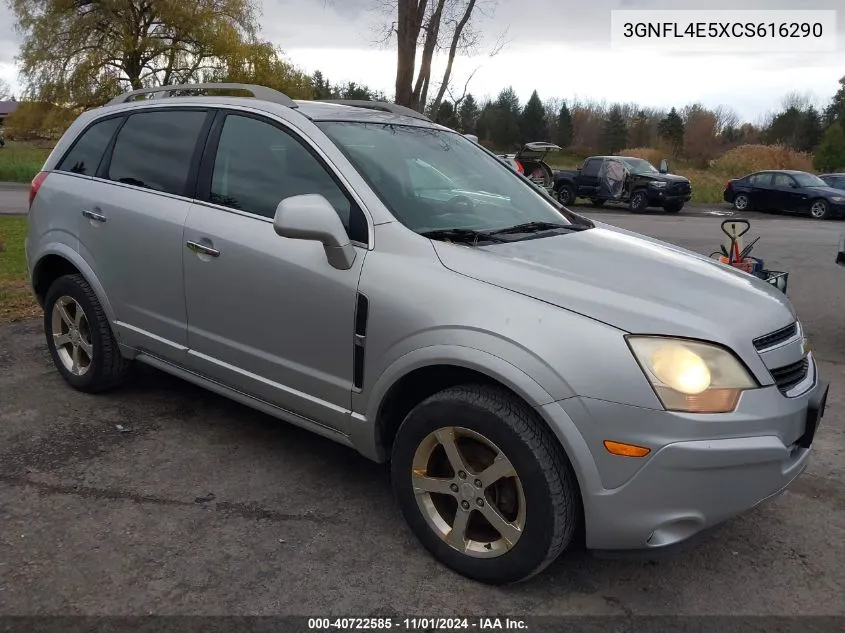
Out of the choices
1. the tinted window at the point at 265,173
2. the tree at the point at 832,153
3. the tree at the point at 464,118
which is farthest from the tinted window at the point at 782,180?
the tinted window at the point at 265,173

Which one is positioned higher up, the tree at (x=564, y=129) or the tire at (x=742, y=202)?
the tree at (x=564, y=129)

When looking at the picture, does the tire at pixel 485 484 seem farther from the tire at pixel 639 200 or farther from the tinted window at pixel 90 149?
the tire at pixel 639 200

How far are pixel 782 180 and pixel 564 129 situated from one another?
188ft

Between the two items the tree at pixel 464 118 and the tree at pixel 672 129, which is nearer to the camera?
the tree at pixel 464 118

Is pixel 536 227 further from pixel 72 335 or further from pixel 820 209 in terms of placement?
pixel 820 209

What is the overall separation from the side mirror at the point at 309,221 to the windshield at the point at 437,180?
292 millimetres

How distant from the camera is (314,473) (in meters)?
3.59

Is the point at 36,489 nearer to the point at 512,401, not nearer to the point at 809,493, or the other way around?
the point at 512,401

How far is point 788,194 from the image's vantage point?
23000 mm

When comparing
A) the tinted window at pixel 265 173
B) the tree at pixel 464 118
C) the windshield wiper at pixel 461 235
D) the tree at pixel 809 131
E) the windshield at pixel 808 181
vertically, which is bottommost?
the windshield wiper at pixel 461 235

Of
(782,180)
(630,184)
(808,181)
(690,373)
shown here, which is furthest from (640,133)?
(690,373)

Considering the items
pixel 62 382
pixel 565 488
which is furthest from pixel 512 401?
pixel 62 382

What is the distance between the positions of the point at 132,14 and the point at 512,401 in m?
37.9

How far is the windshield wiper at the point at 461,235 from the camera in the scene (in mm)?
2953
